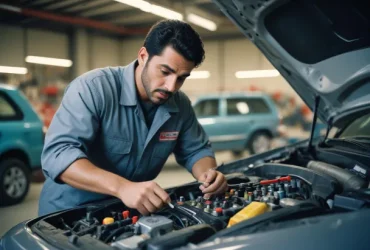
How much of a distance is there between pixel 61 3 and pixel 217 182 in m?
6.57

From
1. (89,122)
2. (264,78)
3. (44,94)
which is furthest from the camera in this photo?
(264,78)

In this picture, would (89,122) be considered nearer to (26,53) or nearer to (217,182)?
(217,182)

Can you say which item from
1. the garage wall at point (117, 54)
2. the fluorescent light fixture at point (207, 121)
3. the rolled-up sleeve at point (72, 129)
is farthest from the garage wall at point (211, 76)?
the rolled-up sleeve at point (72, 129)

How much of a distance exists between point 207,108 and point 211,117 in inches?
8.8

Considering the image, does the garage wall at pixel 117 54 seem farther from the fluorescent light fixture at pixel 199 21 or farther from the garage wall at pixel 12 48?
the fluorescent light fixture at pixel 199 21

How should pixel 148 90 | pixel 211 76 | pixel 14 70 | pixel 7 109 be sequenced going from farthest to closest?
pixel 211 76
pixel 14 70
pixel 7 109
pixel 148 90

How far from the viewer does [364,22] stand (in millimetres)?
1695

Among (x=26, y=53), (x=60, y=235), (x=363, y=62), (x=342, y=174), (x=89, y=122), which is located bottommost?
(x=60, y=235)

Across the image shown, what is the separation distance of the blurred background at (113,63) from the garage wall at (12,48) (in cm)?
2

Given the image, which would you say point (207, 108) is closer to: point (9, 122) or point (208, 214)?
point (9, 122)

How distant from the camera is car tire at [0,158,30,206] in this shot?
4.35 m

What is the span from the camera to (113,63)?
12.5 meters

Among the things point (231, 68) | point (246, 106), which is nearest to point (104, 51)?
point (231, 68)

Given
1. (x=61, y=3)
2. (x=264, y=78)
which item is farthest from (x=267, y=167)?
(x=264, y=78)
